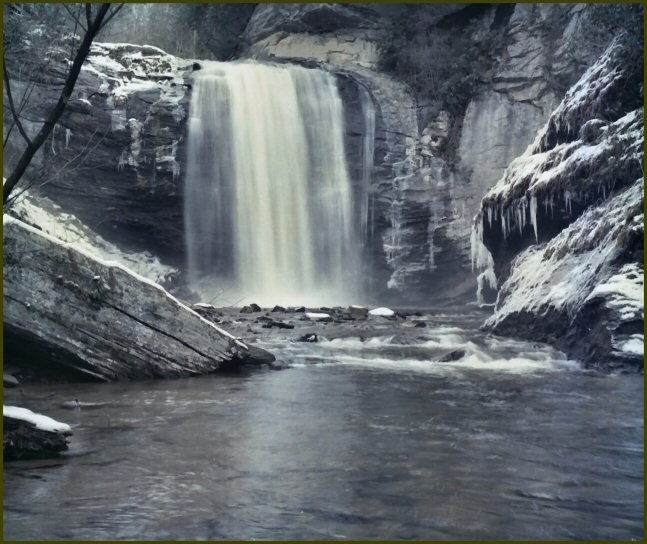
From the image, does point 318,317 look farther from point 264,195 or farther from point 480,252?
point 264,195

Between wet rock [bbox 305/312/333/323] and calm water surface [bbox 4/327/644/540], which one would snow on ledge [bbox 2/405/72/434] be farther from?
wet rock [bbox 305/312/333/323]

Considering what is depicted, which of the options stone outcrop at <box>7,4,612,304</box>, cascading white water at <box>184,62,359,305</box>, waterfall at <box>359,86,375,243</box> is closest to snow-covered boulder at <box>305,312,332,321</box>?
cascading white water at <box>184,62,359,305</box>

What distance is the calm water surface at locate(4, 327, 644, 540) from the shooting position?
11.6 ft

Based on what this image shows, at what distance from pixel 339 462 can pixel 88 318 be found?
13.2ft

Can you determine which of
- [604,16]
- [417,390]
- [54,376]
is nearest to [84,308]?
[54,376]

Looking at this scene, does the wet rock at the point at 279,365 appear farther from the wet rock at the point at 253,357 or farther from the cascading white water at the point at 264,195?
the cascading white water at the point at 264,195

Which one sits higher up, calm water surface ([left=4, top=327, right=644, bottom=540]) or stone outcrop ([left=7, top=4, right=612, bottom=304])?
stone outcrop ([left=7, top=4, right=612, bottom=304])

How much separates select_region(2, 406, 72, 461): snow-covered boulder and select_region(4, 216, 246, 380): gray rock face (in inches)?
111

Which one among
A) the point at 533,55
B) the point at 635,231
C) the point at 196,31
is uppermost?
the point at 196,31

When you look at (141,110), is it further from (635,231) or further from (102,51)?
(635,231)

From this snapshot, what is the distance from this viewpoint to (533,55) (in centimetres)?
2633

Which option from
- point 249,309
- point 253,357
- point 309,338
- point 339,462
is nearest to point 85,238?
point 249,309

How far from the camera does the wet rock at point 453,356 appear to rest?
1020 centimetres

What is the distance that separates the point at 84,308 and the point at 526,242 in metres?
9.71
